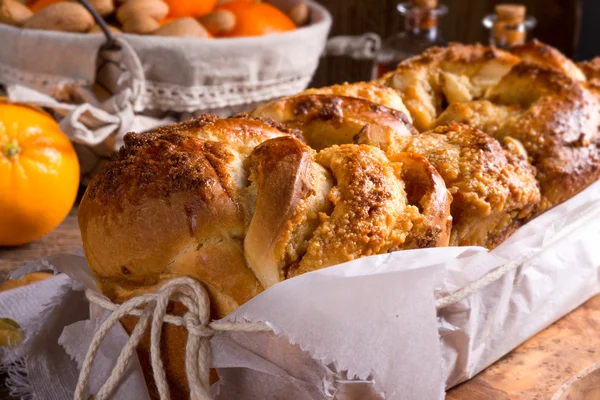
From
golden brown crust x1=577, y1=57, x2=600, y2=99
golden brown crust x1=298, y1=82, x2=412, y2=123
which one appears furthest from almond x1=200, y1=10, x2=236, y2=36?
golden brown crust x1=577, y1=57, x2=600, y2=99

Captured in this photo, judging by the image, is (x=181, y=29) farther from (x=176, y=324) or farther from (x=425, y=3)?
(x=176, y=324)

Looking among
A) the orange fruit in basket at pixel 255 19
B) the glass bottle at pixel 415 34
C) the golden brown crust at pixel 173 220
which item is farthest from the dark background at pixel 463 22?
the golden brown crust at pixel 173 220

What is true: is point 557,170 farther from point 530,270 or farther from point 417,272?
point 417,272

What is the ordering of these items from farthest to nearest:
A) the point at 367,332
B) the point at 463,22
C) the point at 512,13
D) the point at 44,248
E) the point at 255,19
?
the point at 463,22, the point at 512,13, the point at 255,19, the point at 44,248, the point at 367,332

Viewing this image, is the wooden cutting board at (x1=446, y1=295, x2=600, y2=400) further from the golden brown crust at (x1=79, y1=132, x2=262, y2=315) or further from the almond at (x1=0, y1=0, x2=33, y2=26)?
the almond at (x1=0, y1=0, x2=33, y2=26)

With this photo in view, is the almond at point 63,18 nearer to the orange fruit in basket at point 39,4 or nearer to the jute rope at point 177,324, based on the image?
the orange fruit in basket at point 39,4

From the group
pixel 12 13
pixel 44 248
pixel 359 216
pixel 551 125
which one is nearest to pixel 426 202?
pixel 359 216
